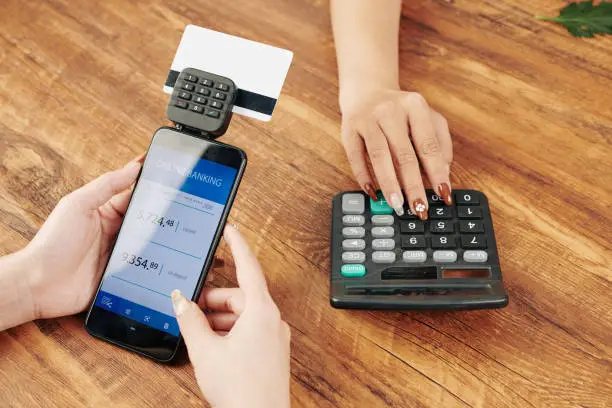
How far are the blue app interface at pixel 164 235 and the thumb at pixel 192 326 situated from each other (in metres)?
0.05

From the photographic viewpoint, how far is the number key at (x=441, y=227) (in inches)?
20.1

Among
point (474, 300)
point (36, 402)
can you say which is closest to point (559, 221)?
point (474, 300)

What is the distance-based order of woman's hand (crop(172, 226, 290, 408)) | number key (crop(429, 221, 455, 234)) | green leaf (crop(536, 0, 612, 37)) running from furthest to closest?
green leaf (crop(536, 0, 612, 37))
number key (crop(429, 221, 455, 234))
woman's hand (crop(172, 226, 290, 408))

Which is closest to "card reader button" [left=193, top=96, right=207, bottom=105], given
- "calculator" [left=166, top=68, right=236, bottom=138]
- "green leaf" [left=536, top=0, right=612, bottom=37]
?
"calculator" [left=166, top=68, right=236, bottom=138]

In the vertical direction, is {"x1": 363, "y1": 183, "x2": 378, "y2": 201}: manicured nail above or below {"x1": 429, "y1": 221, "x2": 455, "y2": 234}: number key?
above

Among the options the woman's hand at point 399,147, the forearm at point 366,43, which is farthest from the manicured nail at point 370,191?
the forearm at point 366,43

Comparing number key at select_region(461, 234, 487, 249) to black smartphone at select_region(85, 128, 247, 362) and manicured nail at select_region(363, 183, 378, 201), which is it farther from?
black smartphone at select_region(85, 128, 247, 362)

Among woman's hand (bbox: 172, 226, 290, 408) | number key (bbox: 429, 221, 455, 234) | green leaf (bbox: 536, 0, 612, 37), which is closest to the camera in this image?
woman's hand (bbox: 172, 226, 290, 408)

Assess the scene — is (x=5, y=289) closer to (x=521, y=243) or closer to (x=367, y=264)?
(x=367, y=264)

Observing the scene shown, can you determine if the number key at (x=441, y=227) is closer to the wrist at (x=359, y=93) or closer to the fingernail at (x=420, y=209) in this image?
the fingernail at (x=420, y=209)

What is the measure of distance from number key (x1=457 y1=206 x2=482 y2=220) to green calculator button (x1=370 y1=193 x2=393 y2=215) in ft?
0.23

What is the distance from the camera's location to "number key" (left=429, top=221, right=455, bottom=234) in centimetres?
51

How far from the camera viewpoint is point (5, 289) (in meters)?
0.48

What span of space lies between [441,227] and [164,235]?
27cm
